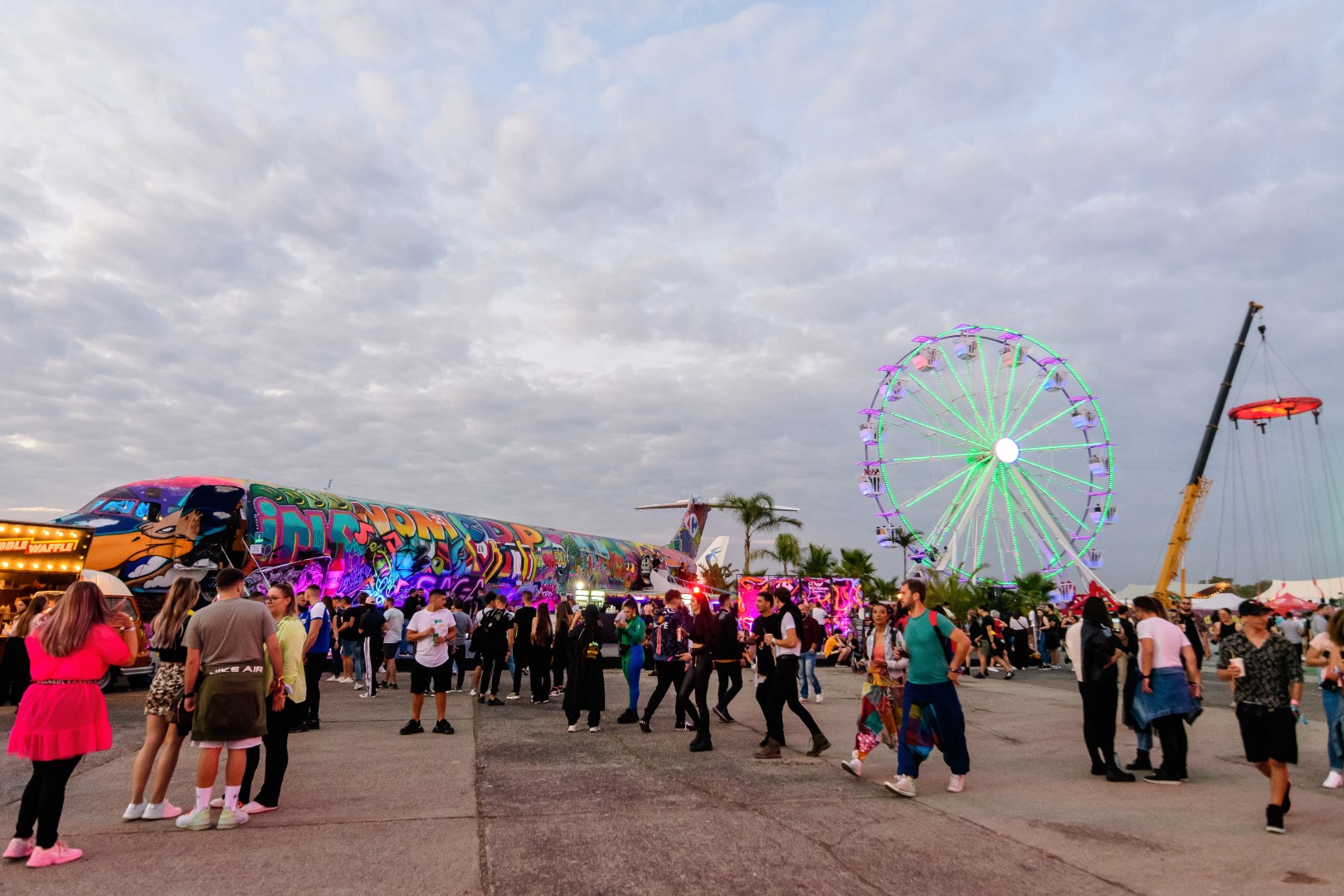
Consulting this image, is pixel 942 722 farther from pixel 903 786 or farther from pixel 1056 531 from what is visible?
pixel 1056 531

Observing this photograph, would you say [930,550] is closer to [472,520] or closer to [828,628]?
[828,628]

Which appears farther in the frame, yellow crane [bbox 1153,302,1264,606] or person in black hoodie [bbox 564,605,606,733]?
yellow crane [bbox 1153,302,1264,606]

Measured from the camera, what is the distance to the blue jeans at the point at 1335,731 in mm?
6270

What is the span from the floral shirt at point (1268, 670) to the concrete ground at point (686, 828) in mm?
811

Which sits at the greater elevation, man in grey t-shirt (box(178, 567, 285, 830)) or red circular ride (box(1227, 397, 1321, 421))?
red circular ride (box(1227, 397, 1321, 421))

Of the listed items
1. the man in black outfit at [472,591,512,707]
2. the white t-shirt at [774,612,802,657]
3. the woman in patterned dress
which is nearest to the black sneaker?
the woman in patterned dress

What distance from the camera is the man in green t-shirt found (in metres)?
6.17

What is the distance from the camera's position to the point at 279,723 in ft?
18.2

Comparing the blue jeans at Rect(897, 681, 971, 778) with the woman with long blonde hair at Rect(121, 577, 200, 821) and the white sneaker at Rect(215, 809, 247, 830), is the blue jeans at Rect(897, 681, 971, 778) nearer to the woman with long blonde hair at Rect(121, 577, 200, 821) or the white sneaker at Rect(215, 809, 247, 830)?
the white sneaker at Rect(215, 809, 247, 830)

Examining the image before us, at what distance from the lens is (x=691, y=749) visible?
8.00 m

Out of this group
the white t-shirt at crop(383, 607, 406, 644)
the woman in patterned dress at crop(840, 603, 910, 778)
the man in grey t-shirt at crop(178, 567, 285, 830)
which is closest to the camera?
the man in grey t-shirt at crop(178, 567, 285, 830)

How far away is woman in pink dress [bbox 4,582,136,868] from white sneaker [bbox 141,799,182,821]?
713 millimetres

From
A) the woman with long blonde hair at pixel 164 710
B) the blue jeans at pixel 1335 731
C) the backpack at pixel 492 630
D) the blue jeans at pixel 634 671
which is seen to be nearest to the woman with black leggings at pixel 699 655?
the blue jeans at pixel 634 671

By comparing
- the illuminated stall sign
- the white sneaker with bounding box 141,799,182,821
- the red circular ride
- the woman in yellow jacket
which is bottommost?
the white sneaker with bounding box 141,799,182,821
